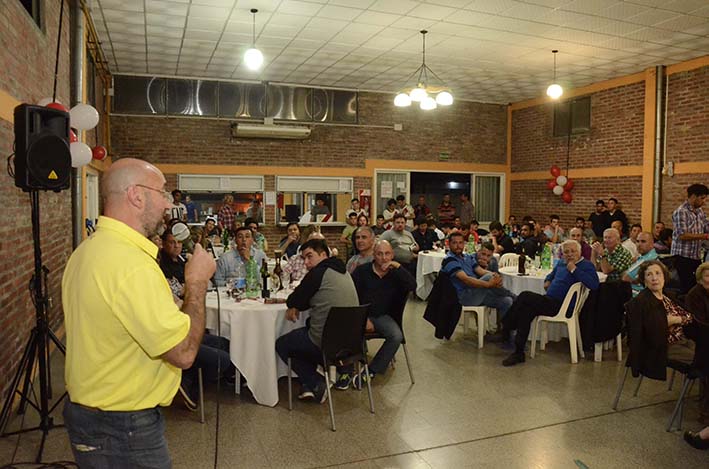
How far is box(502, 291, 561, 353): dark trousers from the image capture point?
17.6ft

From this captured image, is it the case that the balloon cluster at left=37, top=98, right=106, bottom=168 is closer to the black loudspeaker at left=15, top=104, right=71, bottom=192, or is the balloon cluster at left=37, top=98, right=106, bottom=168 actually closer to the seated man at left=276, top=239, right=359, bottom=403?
the black loudspeaker at left=15, top=104, right=71, bottom=192

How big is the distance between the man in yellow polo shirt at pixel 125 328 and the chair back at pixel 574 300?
4453mm

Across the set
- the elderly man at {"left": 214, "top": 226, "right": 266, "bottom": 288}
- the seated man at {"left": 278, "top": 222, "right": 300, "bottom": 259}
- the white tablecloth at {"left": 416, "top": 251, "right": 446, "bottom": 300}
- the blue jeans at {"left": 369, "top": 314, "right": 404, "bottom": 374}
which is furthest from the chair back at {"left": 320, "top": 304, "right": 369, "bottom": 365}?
the white tablecloth at {"left": 416, "top": 251, "right": 446, "bottom": 300}

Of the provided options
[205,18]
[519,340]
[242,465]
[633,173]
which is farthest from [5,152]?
[633,173]

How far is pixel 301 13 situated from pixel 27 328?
4810mm

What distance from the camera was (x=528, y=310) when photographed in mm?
5414

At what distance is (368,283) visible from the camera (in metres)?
4.73

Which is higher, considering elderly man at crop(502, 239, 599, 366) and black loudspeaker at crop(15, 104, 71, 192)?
black loudspeaker at crop(15, 104, 71, 192)

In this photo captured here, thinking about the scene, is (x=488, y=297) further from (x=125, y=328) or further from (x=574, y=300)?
(x=125, y=328)

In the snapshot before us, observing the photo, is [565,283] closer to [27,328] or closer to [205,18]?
[27,328]

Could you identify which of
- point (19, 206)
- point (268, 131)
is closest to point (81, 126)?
point (19, 206)

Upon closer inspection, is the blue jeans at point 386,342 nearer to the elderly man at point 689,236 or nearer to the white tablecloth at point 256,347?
the white tablecloth at point 256,347

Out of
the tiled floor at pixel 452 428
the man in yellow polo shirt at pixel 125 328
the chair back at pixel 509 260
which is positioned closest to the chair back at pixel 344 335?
the tiled floor at pixel 452 428

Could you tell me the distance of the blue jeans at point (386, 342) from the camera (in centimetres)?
461
